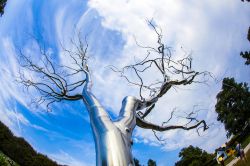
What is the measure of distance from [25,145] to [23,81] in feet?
61.8

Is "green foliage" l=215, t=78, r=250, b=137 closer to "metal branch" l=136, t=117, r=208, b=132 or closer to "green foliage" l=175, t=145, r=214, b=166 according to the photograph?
"green foliage" l=175, t=145, r=214, b=166

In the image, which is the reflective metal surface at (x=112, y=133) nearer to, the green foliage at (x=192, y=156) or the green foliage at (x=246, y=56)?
the green foliage at (x=246, y=56)

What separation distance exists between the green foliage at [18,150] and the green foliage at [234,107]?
23.4 metres

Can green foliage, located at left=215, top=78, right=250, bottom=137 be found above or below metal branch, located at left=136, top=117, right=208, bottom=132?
above

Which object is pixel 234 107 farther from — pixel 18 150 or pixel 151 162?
pixel 18 150

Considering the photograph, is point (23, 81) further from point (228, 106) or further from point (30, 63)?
point (228, 106)

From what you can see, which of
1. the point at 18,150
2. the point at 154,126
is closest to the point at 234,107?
the point at 18,150

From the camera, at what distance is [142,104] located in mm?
7129

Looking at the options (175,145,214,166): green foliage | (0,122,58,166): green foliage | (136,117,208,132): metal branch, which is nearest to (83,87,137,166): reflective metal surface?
(136,117,208,132): metal branch

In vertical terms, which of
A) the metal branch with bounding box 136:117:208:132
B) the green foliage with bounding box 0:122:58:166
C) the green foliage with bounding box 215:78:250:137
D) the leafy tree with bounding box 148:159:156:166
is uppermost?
the green foliage with bounding box 215:78:250:137

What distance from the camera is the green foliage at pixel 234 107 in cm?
4056

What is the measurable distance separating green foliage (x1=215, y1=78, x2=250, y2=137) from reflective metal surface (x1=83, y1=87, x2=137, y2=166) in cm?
3568

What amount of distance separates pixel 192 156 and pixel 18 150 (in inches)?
893

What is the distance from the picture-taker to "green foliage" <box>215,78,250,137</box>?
40562mm
